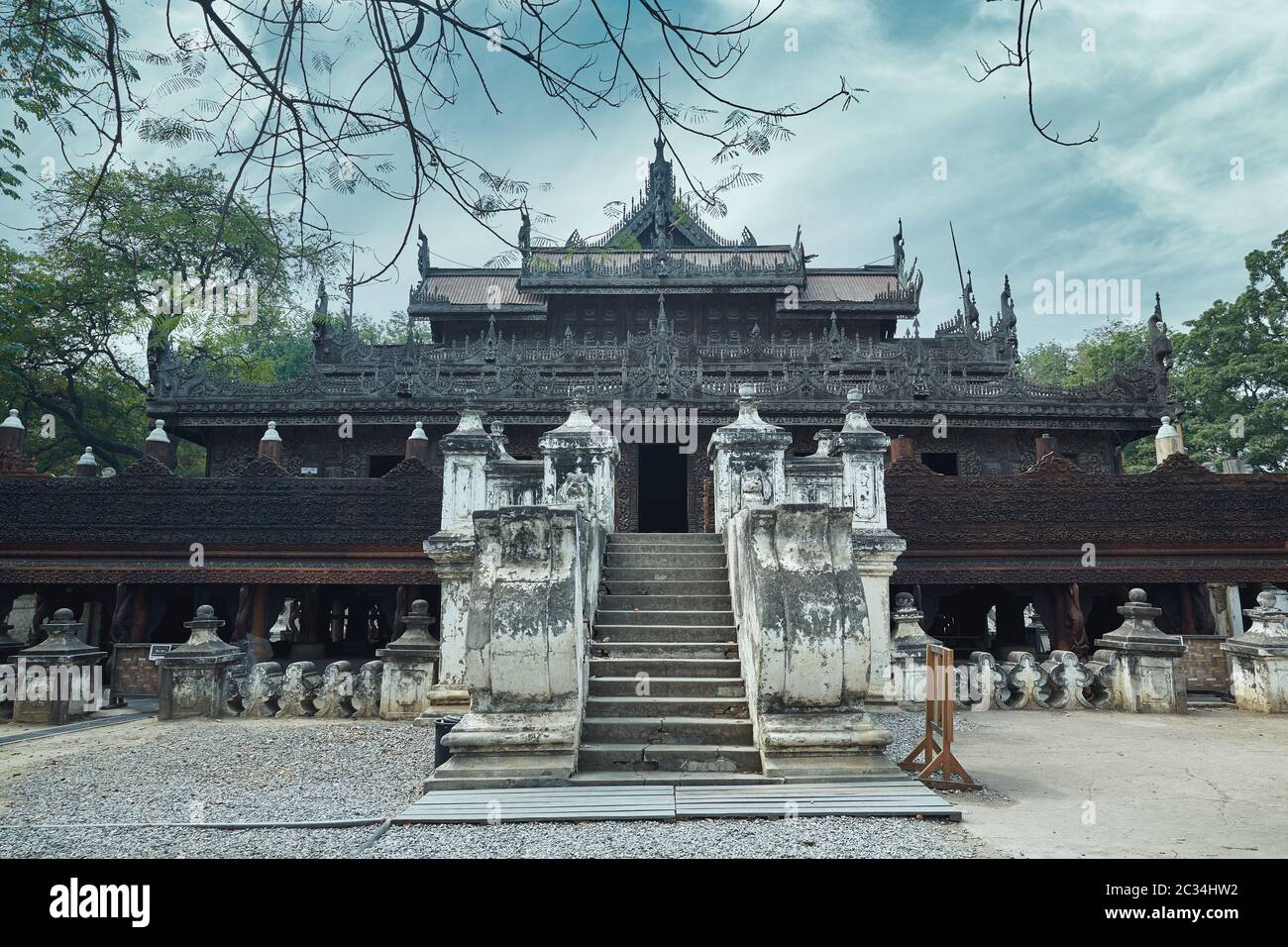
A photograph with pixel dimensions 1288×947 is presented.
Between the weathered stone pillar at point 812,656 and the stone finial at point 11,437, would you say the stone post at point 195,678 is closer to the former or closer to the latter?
the stone finial at point 11,437

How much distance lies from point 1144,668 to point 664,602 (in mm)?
6004

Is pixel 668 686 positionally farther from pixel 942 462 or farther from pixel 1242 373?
pixel 1242 373

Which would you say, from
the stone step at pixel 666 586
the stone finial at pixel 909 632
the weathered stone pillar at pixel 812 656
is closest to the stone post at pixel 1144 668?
the stone finial at pixel 909 632

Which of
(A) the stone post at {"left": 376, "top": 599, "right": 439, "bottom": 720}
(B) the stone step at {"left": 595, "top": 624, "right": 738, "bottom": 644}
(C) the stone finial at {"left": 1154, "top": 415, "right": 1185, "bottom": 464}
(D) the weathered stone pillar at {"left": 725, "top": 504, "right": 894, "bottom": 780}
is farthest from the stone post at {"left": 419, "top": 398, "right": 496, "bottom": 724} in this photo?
(C) the stone finial at {"left": 1154, "top": 415, "right": 1185, "bottom": 464}

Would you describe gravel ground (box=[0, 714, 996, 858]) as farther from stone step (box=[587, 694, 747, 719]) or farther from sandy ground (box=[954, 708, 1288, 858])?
stone step (box=[587, 694, 747, 719])

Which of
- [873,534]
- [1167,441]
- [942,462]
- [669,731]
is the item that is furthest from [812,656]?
[942,462]

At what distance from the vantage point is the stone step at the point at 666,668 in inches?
237

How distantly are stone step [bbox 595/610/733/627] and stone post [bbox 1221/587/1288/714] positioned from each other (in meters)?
6.95

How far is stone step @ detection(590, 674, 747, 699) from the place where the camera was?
577 cm

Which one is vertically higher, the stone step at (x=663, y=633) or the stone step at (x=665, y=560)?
the stone step at (x=665, y=560)

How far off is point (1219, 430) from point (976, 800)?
24846mm

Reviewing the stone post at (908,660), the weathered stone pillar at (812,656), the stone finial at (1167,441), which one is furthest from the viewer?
the stone finial at (1167,441)

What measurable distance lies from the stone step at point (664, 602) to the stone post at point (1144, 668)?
5226 mm

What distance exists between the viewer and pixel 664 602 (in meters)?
7.21
